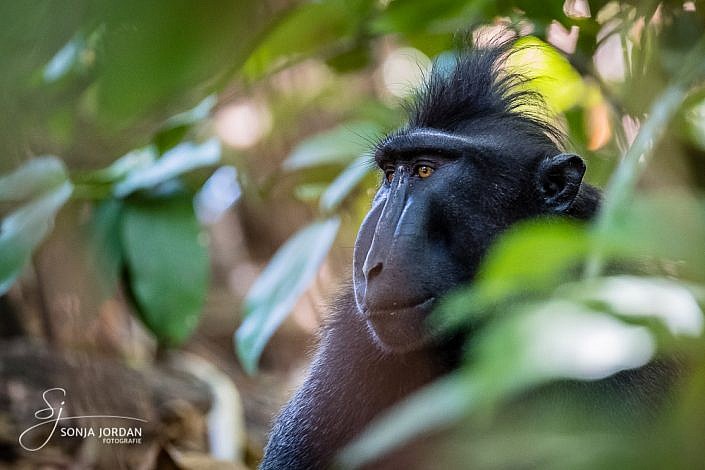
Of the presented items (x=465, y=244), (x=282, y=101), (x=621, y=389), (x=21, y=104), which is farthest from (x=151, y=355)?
(x=21, y=104)

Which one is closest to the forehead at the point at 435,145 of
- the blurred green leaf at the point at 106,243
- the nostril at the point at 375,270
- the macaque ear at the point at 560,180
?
the macaque ear at the point at 560,180

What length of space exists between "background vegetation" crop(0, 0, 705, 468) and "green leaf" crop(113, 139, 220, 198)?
0.6 inches

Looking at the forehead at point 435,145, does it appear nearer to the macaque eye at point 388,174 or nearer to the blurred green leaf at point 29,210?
the macaque eye at point 388,174

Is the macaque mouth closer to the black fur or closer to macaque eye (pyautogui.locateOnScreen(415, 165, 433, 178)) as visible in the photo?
the black fur

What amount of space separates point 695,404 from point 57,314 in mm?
5675

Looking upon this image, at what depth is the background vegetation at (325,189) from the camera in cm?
68

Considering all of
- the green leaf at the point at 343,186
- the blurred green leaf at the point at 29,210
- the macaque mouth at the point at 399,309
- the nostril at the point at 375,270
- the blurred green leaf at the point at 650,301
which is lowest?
the green leaf at the point at 343,186

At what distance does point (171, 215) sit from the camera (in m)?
5.01

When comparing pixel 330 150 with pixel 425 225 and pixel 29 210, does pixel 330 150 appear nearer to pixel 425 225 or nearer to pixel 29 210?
pixel 29 210

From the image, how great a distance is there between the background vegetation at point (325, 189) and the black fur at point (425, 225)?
0.57ft

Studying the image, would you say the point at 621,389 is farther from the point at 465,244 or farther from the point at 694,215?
the point at 694,215

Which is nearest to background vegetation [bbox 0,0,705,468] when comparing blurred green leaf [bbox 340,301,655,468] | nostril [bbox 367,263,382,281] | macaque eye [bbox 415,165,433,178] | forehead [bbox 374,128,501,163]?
blurred green leaf [bbox 340,301,655,468]

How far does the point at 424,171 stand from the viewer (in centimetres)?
341

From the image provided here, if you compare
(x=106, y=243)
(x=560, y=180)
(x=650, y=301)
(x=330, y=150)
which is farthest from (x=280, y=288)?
(x=650, y=301)
